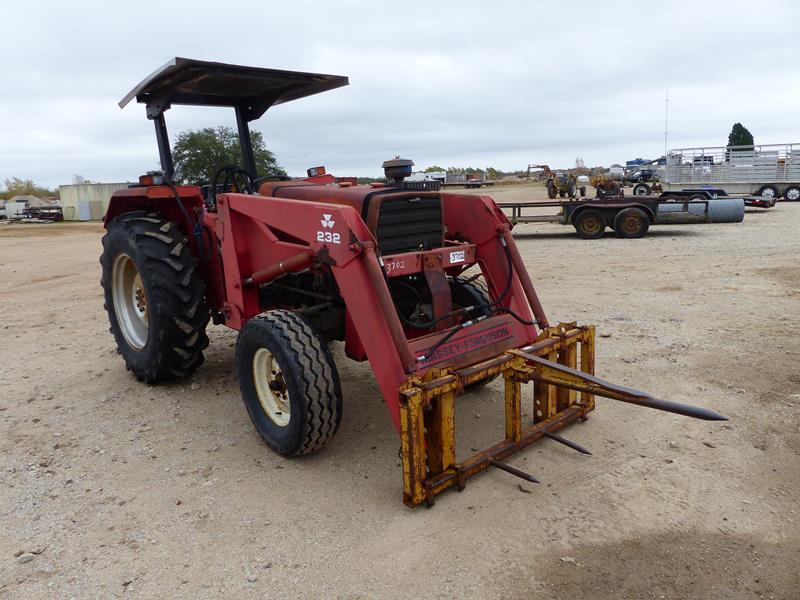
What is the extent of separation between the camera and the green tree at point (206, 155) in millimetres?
5648

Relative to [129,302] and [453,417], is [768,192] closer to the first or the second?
[129,302]

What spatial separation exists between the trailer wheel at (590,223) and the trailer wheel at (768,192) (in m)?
13.0

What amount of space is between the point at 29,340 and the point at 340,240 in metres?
5.16

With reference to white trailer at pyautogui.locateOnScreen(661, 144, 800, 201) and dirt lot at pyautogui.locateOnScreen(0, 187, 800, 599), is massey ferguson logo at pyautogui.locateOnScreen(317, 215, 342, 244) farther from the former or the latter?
white trailer at pyautogui.locateOnScreen(661, 144, 800, 201)

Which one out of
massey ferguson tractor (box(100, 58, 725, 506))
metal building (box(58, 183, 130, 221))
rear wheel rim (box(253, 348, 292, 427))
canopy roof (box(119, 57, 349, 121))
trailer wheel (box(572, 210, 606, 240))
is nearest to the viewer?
massey ferguson tractor (box(100, 58, 725, 506))

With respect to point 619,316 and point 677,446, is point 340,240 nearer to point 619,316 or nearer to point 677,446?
point 677,446

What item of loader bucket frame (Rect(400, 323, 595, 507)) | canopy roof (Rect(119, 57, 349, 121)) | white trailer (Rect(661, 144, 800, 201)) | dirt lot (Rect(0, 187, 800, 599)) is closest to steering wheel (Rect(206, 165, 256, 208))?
canopy roof (Rect(119, 57, 349, 121))

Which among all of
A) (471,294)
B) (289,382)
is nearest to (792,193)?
(471,294)

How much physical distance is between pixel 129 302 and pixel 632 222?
496 inches

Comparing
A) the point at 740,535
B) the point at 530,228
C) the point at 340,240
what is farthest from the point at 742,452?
the point at 530,228

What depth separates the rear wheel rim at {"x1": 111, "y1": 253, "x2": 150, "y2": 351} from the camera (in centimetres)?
552

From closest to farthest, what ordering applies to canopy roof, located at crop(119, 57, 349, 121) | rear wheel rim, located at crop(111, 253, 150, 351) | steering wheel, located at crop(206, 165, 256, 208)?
canopy roof, located at crop(119, 57, 349, 121) < steering wheel, located at crop(206, 165, 256, 208) < rear wheel rim, located at crop(111, 253, 150, 351)

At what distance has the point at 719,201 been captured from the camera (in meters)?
15.9

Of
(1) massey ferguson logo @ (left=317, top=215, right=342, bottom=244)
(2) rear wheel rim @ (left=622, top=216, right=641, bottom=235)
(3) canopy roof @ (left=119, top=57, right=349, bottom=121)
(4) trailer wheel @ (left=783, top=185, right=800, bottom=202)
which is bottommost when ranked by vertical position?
(2) rear wheel rim @ (left=622, top=216, right=641, bottom=235)
